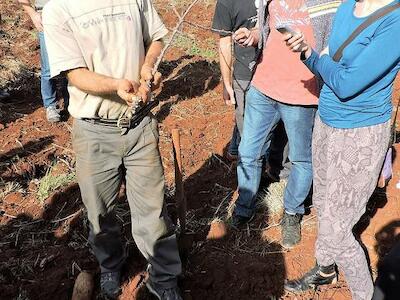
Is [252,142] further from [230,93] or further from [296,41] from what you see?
[296,41]

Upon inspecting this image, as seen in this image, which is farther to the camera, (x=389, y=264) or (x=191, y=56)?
(x=191, y=56)

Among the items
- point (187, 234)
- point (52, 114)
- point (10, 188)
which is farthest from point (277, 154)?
point (52, 114)

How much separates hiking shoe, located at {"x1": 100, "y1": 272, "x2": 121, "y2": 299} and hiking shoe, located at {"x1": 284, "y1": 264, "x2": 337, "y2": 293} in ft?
3.45

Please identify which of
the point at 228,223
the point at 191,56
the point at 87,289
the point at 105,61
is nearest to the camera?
the point at 105,61

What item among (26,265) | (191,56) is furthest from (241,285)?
(191,56)

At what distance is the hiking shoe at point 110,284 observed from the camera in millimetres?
2977

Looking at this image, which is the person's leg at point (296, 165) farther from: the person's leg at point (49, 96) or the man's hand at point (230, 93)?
the person's leg at point (49, 96)

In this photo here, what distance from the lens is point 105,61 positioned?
2.44 meters

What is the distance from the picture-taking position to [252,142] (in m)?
3.11

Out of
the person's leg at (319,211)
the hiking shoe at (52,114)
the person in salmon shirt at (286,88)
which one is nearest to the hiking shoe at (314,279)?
the person's leg at (319,211)

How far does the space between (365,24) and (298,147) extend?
3.42 ft

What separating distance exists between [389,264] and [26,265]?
2.58 meters

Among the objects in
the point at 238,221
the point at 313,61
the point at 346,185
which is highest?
the point at 313,61

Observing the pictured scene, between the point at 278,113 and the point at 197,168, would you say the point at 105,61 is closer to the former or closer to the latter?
the point at 278,113
